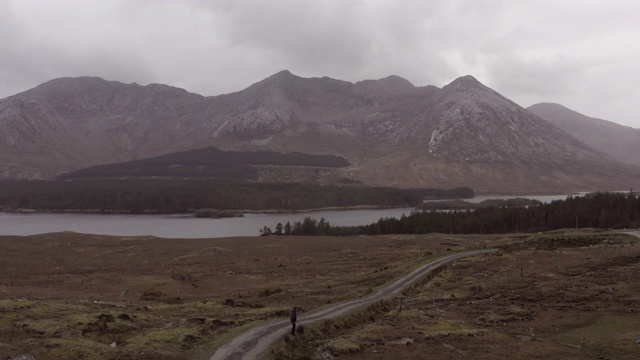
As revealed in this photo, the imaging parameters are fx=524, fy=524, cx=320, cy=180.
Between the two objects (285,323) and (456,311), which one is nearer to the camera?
(285,323)

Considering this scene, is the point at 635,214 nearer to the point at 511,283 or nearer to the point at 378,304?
the point at 511,283

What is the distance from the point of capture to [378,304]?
51031mm

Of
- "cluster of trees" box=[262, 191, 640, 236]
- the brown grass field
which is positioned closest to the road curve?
the brown grass field

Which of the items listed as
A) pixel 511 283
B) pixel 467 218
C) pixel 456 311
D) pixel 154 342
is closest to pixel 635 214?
pixel 467 218

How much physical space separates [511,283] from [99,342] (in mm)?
45792

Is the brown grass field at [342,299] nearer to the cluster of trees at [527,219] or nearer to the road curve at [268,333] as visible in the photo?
the road curve at [268,333]

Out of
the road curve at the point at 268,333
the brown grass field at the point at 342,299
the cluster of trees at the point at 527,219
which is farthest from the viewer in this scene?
the cluster of trees at the point at 527,219

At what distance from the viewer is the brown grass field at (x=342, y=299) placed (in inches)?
1428

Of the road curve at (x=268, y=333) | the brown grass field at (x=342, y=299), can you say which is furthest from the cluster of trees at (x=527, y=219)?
the road curve at (x=268, y=333)

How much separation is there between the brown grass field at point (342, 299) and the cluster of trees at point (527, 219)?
5738cm

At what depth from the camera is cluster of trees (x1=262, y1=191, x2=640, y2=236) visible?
151000 mm

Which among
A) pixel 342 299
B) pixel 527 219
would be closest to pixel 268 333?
pixel 342 299

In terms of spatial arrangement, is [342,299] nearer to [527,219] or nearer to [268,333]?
[268,333]

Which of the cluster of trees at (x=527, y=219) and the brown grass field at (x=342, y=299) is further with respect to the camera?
the cluster of trees at (x=527, y=219)
